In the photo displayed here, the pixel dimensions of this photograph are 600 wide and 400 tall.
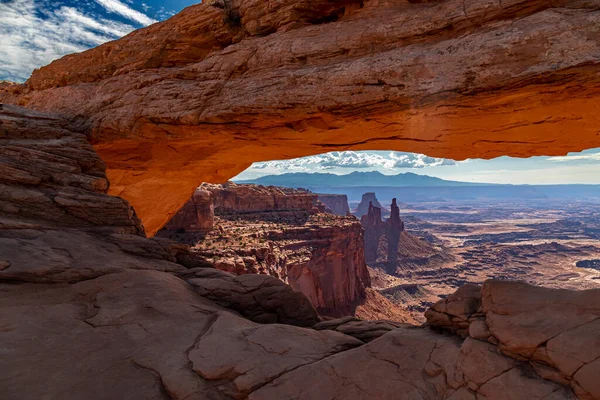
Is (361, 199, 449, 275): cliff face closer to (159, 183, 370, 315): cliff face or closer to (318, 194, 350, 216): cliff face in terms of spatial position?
(159, 183, 370, 315): cliff face

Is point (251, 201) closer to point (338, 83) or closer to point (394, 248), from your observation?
point (338, 83)

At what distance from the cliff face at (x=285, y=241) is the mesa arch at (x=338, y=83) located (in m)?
15.3

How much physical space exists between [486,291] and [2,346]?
7.69 m

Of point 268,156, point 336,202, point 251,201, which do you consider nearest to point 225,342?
point 268,156

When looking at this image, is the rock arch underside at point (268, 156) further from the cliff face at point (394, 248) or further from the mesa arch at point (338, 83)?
the cliff face at point (394, 248)

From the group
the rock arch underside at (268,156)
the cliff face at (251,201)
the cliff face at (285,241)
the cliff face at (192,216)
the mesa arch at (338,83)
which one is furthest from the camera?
the cliff face at (251,201)

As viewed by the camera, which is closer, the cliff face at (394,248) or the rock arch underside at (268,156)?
the rock arch underside at (268,156)

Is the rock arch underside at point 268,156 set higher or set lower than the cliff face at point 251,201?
higher

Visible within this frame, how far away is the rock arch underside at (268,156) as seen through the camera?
482 centimetres

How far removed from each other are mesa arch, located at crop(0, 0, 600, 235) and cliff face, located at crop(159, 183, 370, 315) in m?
15.3

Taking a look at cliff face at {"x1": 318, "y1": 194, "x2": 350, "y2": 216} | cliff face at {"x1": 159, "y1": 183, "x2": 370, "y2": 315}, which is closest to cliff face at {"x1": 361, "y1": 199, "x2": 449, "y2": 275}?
cliff face at {"x1": 159, "y1": 183, "x2": 370, "y2": 315}

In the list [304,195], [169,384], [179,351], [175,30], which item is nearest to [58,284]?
[179,351]

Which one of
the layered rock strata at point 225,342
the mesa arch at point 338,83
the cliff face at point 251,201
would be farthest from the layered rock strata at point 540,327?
the cliff face at point 251,201

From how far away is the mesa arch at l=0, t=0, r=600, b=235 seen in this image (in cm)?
771
